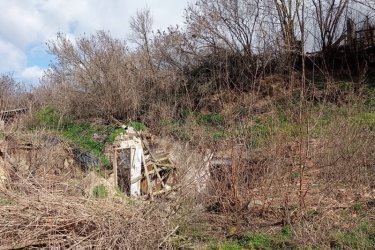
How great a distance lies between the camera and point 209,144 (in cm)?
991

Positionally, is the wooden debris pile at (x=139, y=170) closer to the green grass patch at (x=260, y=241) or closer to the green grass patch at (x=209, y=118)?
the green grass patch at (x=260, y=241)

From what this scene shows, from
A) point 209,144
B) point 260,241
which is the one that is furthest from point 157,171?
point 260,241

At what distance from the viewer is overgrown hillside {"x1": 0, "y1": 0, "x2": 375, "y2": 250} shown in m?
6.27

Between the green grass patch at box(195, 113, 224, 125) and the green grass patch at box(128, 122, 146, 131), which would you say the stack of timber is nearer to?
the green grass patch at box(128, 122, 146, 131)

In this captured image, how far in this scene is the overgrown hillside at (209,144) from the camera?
20.6 feet

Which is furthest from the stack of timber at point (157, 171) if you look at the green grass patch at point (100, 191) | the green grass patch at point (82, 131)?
the green grass patch at point (100, 191)

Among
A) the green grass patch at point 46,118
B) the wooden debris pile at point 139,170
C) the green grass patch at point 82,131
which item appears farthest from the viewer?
the green grass patch at point 46,118

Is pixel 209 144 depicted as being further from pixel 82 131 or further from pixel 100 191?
pixel 82 131

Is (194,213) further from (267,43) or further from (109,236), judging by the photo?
(267,43)

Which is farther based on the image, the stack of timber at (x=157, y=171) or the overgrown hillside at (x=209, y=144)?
the stack of timber at (x=157, y=171)

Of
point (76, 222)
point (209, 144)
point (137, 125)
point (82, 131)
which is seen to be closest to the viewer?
point (76, 222)

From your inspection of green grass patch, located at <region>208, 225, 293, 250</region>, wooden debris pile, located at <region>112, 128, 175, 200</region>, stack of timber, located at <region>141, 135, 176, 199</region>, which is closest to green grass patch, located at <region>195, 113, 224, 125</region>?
stack of timber, located at <region>141, 135, 176, 199</region>

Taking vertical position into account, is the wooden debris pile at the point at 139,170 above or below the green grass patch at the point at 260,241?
above

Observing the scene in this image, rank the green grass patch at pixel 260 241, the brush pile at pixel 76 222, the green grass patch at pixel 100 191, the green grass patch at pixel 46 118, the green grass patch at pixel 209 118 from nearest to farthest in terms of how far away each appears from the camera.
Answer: the brush pile at pixel 76 222, the green grass patch at pixel 260 241, the green grass patch at pixel 100 191, the green grass patch at pixel 209 118, the green grass patch at pixel 46 118
